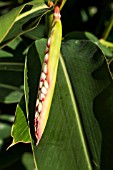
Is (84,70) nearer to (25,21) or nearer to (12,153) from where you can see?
(25,21)

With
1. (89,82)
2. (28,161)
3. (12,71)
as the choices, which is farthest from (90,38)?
(28,161)

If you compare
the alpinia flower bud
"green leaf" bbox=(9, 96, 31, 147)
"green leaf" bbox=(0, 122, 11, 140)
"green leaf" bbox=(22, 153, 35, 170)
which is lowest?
"green leaf" bbox=(22, 153, 35, 170)

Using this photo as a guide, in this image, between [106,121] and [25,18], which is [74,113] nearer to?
[106,121]

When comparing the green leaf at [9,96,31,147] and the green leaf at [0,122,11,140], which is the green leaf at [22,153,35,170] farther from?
the green leaf at [9,96,31,147]

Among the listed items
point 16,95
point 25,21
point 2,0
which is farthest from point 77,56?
point 2,0

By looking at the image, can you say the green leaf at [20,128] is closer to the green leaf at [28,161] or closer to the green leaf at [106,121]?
the green leaf at [106,121]

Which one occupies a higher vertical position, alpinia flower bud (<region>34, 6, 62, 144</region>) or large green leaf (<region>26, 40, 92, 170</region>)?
alpinia flower bud (<region>34, 6, 62, 144</region>)

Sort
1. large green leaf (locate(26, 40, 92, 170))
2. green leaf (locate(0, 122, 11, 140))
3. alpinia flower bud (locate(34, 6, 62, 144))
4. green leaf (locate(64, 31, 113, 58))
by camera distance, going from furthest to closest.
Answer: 1. green leaf (locate(0, 122, 11, 140))
2. green leaf (locate(64, 31, 113, 58))
3. large green leaf (locate(26, 40, 92, 170))
4. alpinia flower bud (locate(34, 6, 62, 144))

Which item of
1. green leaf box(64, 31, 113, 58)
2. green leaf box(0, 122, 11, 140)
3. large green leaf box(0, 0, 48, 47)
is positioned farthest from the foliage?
green leaf box(0, 122, 11, 140)

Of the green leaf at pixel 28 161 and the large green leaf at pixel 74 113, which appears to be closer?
the large green leaf at pixel 74 113

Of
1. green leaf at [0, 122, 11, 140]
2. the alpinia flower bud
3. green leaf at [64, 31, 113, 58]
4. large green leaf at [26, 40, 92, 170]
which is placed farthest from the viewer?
green leaf at [0, 122, 11, 140]

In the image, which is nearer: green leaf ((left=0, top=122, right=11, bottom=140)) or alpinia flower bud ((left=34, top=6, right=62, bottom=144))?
alpinia flower bud ((left=34, top=6, right=62, bottom=144))

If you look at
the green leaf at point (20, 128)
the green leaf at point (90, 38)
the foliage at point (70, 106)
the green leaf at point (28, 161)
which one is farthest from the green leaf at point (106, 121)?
the green leaf at point (28, 161)
